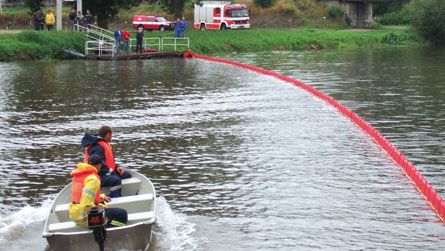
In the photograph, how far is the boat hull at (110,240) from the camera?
11219 mm

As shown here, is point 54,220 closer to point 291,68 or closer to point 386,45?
point 291,68

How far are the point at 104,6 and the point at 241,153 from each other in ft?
135

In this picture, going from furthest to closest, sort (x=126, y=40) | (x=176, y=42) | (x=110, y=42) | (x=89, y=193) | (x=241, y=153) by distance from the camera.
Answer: (x=176, y=42) → (x=110, y=42) → (x=126, y=40) → (x=241, y=153) → (x=89, y=193)

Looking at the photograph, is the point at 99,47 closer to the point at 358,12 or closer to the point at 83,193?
the point at 83,193

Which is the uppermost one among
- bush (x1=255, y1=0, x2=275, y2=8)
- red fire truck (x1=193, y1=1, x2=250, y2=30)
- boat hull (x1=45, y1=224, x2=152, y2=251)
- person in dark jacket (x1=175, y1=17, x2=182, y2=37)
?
bush (x1=255, y1=0, x2=275, y2=8)

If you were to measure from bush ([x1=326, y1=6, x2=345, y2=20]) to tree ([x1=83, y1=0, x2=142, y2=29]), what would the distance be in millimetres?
32882

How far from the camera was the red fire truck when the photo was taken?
7388 centimetres

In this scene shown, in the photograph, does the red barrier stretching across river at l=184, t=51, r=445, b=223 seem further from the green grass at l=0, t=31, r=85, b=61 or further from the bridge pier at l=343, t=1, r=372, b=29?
the bridge pier at l=343, t=1, r=372, b=29

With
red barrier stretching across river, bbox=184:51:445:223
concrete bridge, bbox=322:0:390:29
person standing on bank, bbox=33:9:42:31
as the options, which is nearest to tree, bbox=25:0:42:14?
person standing on bank, bbox=33:9:42:31

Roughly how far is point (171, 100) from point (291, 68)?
16164 millimetres

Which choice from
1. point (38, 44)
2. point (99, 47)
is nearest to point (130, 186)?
point (38, 44)

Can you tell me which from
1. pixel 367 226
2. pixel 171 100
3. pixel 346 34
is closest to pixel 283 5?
pixel 346 34

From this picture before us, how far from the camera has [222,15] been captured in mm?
74312

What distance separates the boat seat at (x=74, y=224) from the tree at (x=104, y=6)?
4708 cm
